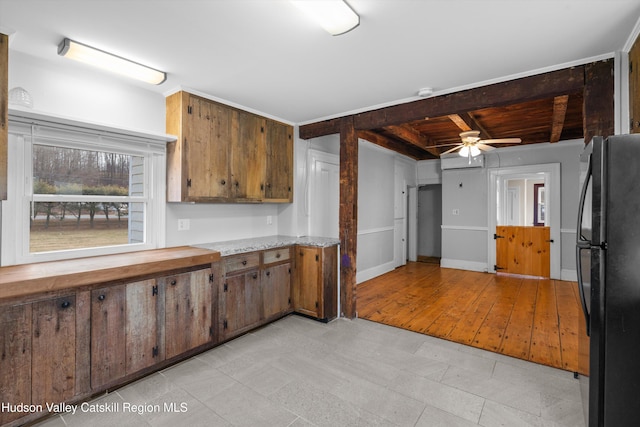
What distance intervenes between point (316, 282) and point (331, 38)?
8.20 feet

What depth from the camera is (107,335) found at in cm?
224

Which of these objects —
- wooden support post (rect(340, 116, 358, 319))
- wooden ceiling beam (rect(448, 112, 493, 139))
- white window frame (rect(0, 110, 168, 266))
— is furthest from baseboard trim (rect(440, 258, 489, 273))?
white window frame (rect(0, 110, 168, 266))

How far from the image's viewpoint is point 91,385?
2178mm

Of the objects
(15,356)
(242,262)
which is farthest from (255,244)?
(15,356)

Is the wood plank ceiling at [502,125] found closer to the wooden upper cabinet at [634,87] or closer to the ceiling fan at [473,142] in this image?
the ceiling fan at [473,142]

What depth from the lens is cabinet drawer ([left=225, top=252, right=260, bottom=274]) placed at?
10.1 ft

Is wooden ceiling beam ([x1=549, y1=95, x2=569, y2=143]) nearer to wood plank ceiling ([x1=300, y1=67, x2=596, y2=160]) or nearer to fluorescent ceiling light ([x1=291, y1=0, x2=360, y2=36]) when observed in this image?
wood plank ceiling ([x1=300, y1=67, x2=596, y2=160])

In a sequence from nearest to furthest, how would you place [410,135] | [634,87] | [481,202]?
[634,87], [410,135], [481,202]

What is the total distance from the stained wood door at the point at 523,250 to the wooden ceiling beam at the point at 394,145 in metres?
2.20

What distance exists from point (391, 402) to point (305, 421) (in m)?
0.61

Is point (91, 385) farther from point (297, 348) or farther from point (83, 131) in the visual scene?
point (83, 131)

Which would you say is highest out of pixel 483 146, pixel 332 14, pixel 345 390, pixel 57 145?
pixel 332 14

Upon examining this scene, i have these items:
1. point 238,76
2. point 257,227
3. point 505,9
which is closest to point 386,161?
point 257,227

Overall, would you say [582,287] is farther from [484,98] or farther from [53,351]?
[53,351]
